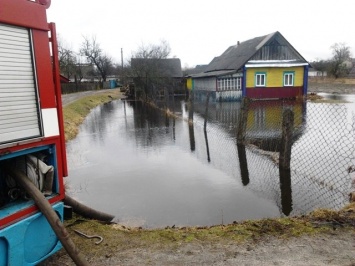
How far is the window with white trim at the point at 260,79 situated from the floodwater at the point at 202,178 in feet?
56.5

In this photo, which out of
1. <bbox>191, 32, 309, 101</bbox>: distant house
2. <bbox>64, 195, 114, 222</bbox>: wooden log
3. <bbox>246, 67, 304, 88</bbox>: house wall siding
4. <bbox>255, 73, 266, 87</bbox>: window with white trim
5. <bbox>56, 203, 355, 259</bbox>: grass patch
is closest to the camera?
<bbox>56, 203, 355, 259</bbox>: grass patch

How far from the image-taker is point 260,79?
28172mm

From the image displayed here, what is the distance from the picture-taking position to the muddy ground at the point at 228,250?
321 cm

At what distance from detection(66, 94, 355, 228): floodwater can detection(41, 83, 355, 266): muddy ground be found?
1.09 metres

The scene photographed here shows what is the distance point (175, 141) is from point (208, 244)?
726 centimetres

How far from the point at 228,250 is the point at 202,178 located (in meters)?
3.35

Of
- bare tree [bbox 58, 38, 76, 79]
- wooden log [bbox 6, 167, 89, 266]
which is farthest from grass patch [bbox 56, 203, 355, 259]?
bare tree [bbox 58, 38, 76, 79]

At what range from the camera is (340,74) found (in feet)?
229

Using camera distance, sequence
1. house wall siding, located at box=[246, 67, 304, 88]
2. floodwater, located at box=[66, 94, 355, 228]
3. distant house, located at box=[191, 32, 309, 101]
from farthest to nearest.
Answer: house wall siding, located at box=[246, 67, 304, 88] → distant house, located at box=[191, 32, 309, 101] → floodwater, located at box=[66, 94, 355, 228]

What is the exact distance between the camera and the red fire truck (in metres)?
2.63

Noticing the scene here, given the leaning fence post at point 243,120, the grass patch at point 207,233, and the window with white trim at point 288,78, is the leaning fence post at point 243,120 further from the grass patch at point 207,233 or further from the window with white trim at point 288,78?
the window with white trim at point 288,78

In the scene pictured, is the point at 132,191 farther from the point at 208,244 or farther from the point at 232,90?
the point at 232,90

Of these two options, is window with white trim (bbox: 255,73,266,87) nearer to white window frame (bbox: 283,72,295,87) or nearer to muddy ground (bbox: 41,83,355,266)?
white window frame (bbox: 283,72,295,87)

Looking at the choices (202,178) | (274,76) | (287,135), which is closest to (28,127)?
(202,178)
